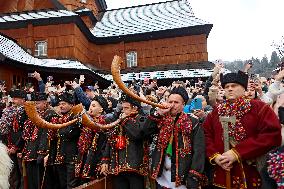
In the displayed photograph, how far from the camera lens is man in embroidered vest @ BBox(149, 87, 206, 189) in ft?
12.5

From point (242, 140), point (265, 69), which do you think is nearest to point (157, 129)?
point (242, 140)

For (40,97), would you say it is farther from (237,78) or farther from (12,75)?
(12,75)

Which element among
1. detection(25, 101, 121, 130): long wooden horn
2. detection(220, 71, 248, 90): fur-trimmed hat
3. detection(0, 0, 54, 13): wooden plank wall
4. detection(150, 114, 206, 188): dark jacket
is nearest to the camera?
detection(150, 114, 206, 188): dark jacket

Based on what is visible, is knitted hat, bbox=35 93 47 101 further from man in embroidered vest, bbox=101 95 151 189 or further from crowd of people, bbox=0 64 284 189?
man in embroidered vest, bbox=101 95 151 189

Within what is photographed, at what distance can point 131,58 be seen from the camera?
27.1 metres

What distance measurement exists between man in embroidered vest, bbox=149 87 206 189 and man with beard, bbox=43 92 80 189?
166 centimetres

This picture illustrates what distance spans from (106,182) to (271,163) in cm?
239

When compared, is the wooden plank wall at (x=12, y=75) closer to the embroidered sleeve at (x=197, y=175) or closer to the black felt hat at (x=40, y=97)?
the black felt hat at (x=40, y=97)

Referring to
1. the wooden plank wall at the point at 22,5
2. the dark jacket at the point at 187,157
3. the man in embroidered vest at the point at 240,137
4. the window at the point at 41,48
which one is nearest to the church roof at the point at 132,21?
the wooden plank wall at the point at 22,5

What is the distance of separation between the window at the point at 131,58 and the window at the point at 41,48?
6655 millimetres

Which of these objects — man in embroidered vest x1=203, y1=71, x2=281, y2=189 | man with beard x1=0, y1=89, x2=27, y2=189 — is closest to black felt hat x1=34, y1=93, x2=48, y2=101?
man with beard x1=0, y1=89, x2=27, y2=189

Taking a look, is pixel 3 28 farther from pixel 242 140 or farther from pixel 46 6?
pixel 242 140

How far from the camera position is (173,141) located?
13.3ft

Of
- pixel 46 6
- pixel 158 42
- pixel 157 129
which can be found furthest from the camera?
pixel 158 42
